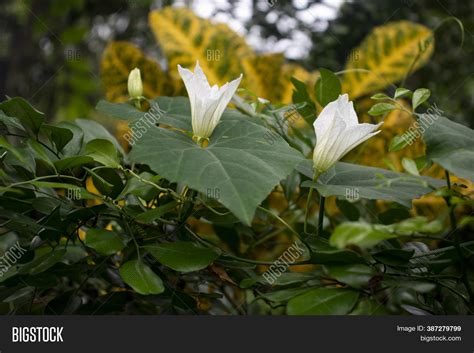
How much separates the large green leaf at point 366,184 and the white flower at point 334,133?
0.07 ft

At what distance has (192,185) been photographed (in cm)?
34

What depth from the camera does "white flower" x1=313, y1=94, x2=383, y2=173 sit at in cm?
41

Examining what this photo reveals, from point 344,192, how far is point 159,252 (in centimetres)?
15

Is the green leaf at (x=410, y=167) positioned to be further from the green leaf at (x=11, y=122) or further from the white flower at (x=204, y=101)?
the green leaf at (x=11, y=122)

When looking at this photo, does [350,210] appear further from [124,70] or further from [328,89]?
[124,70]

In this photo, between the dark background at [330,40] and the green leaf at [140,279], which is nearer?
the green leaf at [140,279]

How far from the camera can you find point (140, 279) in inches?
16.0

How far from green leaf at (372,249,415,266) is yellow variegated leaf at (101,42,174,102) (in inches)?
22.2

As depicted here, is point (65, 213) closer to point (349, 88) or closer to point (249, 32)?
point (349, 88)

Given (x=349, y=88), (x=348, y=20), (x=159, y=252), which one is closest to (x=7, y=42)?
(x=348, y=20)

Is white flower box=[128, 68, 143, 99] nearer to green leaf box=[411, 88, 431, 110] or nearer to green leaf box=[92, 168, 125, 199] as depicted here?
green leaf box=[92, 168, 125, 199]

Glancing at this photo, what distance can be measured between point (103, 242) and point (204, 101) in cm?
13

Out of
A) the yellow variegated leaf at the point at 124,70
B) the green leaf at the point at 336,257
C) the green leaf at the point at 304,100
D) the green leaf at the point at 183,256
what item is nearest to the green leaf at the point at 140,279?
the green leaf at the point at 183,256

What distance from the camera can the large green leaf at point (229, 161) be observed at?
337 mm
